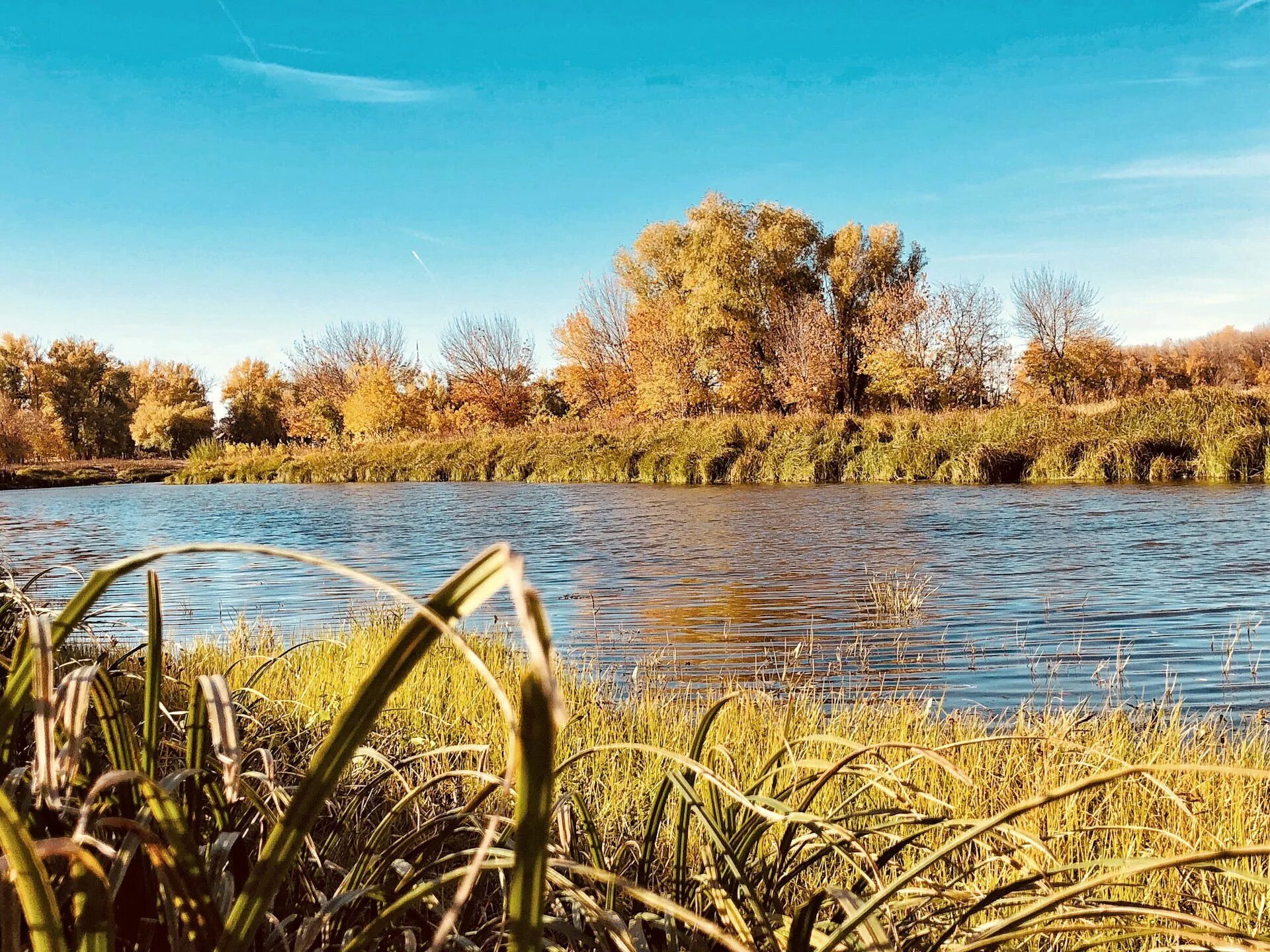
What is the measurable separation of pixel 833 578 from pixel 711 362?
33.9 meters

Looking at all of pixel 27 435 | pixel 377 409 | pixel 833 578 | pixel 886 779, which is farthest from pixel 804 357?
pixel 27 435

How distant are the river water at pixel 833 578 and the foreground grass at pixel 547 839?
892mm

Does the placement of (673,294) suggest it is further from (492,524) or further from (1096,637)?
(1096,637)

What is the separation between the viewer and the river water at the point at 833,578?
620 centimetres

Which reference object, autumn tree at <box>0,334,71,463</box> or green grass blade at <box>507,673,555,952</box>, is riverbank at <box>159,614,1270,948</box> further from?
autumn tree at <box>0,334,71,463</box>

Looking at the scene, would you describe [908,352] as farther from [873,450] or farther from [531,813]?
[531,813]

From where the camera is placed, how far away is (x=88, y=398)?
58.1 metres

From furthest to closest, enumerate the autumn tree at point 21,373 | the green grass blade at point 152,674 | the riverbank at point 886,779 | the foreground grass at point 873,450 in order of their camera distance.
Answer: the autumn tree at point 21,373 < the foreground grass at point 873,450 < the riverbank at point 886,779 < the green grass blade at point 152,674

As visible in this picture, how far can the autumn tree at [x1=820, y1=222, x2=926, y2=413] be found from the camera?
140ft

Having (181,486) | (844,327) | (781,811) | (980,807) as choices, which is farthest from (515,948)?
(844,327)

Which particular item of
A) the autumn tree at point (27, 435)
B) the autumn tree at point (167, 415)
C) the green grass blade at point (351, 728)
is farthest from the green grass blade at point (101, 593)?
the autumn tree at point (167, 415)

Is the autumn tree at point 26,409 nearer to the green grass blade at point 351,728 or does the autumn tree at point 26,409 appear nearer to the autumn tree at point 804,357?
the autumn tree at point 804,357

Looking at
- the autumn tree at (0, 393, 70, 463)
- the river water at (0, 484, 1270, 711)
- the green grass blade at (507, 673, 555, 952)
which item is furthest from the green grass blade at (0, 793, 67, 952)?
the autumn tree at (0, 393, 70, 463)

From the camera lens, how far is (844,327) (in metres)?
45.0
